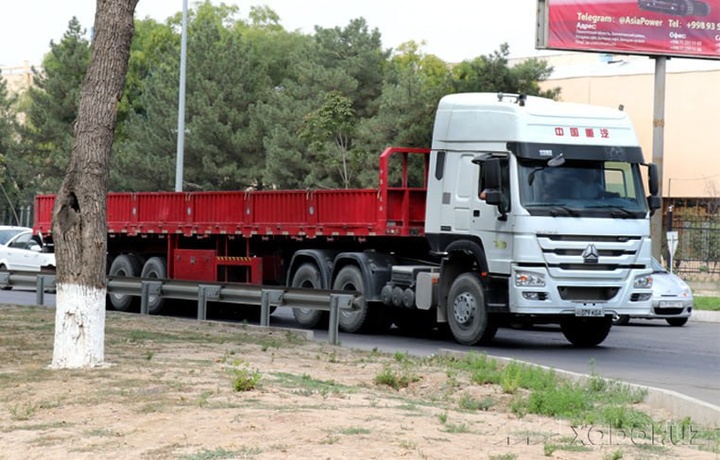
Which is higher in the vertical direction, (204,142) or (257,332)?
(204,142)

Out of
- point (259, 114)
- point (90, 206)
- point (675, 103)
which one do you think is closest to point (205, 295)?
point (90, 206)

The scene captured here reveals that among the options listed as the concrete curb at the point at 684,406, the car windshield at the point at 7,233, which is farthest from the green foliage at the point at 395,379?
the car windshield at the point at 7,233

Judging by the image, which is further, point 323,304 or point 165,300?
point 165,300

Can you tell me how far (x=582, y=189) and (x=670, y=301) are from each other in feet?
27.7

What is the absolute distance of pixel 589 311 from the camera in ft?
59.8

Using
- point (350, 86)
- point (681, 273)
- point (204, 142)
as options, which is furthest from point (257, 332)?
point (204, 142)

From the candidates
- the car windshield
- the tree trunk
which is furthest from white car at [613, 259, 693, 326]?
the car windshield

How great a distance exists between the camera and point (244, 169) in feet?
218

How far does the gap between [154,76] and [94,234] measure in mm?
58602

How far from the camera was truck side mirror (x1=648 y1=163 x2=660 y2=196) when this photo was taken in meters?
18.6

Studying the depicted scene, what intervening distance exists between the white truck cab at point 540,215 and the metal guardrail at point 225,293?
6.84 feet

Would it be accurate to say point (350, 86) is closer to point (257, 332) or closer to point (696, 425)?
point (257, 332)

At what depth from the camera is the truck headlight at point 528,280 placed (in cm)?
1795

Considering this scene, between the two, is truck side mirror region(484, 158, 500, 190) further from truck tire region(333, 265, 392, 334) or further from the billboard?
the billboard
